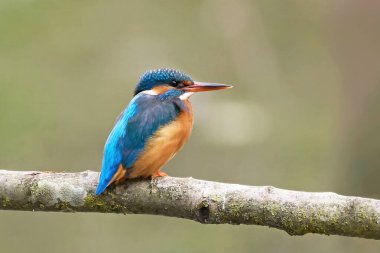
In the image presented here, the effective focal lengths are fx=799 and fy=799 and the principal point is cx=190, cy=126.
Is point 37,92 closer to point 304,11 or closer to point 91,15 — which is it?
point 91,15

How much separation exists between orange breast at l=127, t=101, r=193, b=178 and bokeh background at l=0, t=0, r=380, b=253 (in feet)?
5.69

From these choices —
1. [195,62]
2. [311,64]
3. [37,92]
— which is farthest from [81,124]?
[311,64]

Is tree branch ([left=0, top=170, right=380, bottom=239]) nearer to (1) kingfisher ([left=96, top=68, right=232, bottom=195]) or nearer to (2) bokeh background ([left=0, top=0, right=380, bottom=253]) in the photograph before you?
(1) kingfisher ([left=96, top=68, right=232, bottom=195])

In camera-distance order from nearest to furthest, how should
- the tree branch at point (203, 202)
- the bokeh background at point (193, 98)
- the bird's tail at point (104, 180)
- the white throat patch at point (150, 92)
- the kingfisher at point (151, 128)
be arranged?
the tree branch at point (203, 202), the bird's tail at point (104, 180), the kingfisher at point (151, 128), the white throat patch at point (150, 92), the bokeh background at point (193, 98)

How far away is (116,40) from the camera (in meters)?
7.24

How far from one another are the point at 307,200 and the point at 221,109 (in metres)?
3.37

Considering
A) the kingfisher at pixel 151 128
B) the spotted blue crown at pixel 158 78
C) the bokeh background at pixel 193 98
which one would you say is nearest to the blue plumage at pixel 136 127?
the kingfisher at pixel 151 128

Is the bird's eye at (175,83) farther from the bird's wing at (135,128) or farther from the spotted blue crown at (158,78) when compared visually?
the bird's wing at (135,128)

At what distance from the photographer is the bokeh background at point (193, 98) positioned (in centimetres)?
590

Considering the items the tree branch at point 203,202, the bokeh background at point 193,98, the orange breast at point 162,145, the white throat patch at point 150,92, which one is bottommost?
the tree branch at point 203,202

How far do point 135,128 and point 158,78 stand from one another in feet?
1.09

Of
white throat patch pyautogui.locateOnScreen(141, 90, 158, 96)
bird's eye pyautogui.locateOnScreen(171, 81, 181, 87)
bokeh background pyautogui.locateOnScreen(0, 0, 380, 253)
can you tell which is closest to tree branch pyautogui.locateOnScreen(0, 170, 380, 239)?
white throat patch pyautogui.locateOnScreen(141, 90, 158, 96)

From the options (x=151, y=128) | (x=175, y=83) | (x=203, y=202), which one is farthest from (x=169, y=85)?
(x=203, y=202)

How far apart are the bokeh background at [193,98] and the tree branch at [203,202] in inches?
90.1
